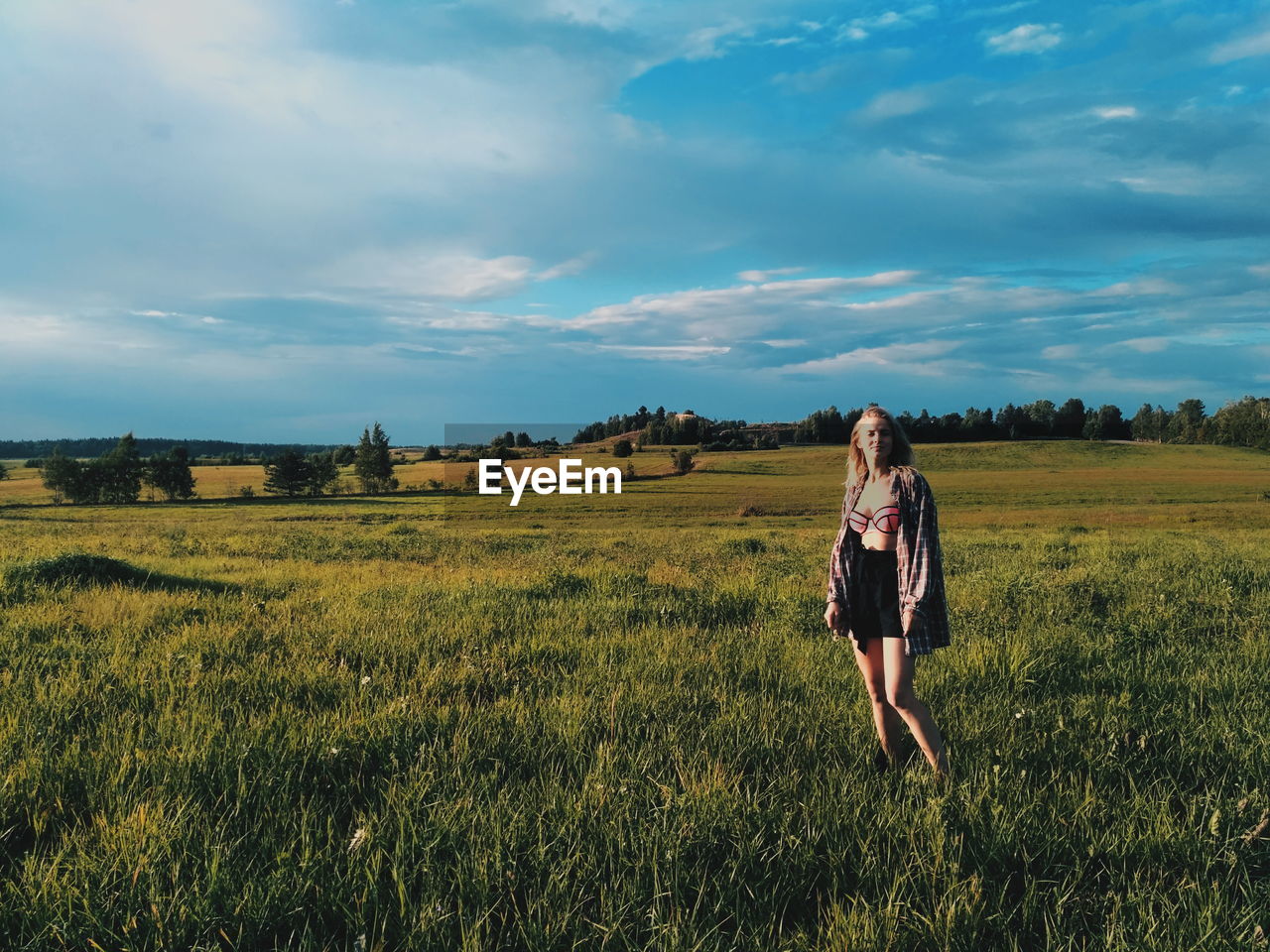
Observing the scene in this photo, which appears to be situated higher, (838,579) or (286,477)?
(838,579)

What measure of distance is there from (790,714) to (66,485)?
4832 inches

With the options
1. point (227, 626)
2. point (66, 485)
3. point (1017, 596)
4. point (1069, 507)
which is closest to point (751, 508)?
point (1069, 507)

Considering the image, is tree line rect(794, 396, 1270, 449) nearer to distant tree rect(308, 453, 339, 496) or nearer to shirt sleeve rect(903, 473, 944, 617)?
distant tree rect(308, 453, 339, 496)

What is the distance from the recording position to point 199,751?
418 cm

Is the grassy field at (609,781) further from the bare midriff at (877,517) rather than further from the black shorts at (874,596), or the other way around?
the bare midriff at (877,517)

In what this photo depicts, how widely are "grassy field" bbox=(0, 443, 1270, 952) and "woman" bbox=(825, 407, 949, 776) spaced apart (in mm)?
425

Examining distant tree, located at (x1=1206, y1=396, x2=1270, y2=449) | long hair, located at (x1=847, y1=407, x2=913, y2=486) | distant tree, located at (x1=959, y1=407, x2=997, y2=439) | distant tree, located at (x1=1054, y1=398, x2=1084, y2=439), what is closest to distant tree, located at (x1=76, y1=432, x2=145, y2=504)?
long hair, located at (x1=847, y1=407, x2=913, y2=486)

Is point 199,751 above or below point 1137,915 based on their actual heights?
above

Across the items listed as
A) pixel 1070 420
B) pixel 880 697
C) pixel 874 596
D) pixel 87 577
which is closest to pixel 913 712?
pixel 880 697

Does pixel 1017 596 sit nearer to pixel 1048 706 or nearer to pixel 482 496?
pixel 1048 706

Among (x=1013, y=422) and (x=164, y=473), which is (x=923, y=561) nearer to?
(x=164, y=473)

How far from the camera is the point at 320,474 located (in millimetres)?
106625

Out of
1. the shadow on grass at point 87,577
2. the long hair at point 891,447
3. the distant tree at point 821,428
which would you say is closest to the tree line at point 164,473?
the distant tree at point 821,428

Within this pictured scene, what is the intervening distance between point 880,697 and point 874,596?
0.66 meters
